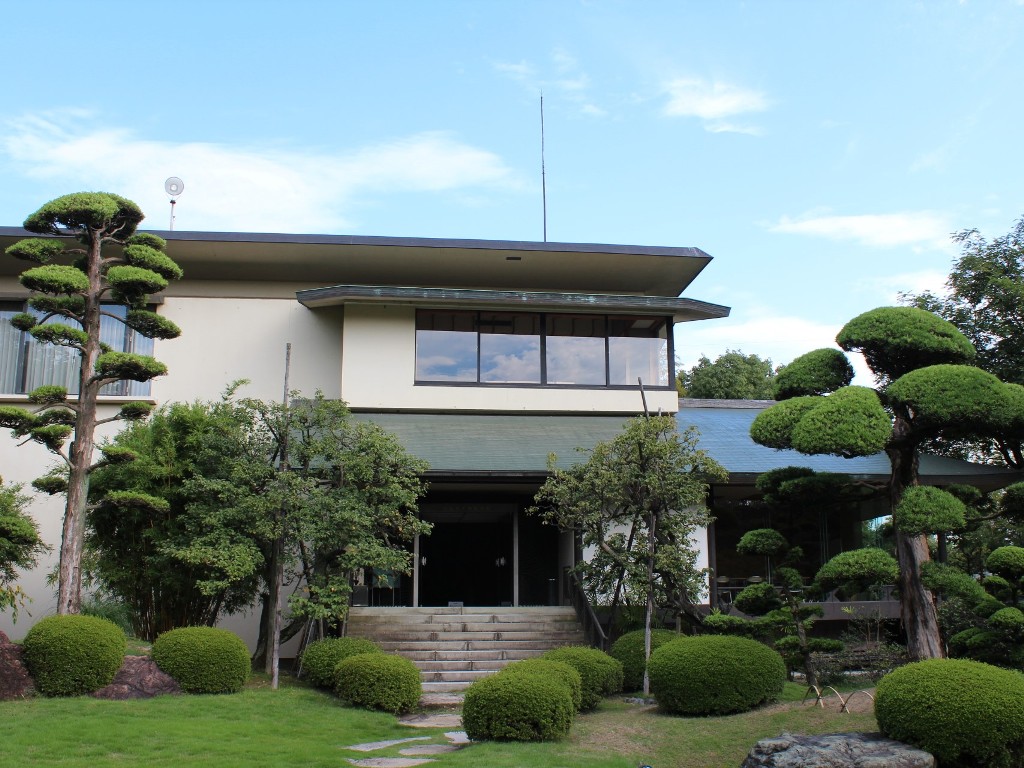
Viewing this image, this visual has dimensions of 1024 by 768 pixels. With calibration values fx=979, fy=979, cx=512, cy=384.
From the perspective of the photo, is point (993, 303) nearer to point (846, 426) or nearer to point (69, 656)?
point (846, 426)

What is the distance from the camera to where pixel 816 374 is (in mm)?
12344

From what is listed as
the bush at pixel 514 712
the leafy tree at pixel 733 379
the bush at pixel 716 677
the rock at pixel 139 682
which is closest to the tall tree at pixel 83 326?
the rock at pixel 139 682

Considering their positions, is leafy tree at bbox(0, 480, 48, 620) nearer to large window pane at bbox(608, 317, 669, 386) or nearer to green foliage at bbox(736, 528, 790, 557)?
green foliage at bbox(736, 528, 790, 557)

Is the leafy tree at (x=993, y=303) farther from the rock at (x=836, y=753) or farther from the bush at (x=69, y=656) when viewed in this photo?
the bush at (x=69, y=656)

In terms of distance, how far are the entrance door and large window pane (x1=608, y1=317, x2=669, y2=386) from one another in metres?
3.62

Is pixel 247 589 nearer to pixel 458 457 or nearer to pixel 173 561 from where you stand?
pixel 173 561

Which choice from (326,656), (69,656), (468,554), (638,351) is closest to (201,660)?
(69,656)

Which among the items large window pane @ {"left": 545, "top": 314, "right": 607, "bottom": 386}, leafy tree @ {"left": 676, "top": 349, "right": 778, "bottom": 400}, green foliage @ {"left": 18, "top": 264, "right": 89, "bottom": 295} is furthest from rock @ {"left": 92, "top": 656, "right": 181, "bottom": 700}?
leafy tree @ {"left": 676, "top": 349, "right": 778, "bottom": 400}

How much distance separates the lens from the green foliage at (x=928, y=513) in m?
10.5

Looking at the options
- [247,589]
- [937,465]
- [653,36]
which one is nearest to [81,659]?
[247,589]

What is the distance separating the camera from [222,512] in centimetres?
1386

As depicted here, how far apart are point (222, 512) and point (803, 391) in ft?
26.6

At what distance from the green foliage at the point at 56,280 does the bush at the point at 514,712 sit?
7592 mm

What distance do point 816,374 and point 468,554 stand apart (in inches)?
366
